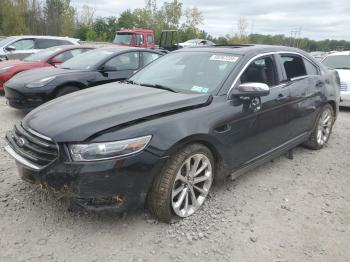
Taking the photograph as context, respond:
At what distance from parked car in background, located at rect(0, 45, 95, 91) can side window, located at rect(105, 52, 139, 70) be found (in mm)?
2205

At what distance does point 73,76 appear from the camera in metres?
6.83

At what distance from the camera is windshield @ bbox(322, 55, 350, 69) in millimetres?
9807

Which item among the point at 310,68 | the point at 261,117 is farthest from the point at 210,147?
the point at 310,68

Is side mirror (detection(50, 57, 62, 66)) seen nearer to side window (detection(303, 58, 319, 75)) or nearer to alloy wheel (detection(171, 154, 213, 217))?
side window (detection(303, 58, 319, 75))

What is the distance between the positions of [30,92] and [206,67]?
3927 mm

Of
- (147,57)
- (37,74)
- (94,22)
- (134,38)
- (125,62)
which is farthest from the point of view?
(94,22)

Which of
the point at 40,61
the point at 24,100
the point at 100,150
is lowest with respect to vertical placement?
the point at 24,100

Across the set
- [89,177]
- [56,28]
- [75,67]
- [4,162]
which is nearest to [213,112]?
[89,177]

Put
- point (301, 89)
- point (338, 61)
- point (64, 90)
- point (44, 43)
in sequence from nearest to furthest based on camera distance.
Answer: point (301, 89), point (64, 90), point (338, 61), point (44, 43)

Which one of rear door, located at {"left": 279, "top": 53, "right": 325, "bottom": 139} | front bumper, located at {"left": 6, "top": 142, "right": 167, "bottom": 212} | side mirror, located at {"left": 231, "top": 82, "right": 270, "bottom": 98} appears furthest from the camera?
rear door, located at {"left": 279, "top": 53, "right": 325, "bottom": 139}

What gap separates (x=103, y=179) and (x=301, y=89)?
308 centimetres

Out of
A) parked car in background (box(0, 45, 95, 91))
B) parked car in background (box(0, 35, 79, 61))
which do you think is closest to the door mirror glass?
parked car in background (box(0, 45, 95, 91))

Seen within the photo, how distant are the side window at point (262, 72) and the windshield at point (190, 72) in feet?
0.64

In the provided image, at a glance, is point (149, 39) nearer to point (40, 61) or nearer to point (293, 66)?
point (40, 61)
